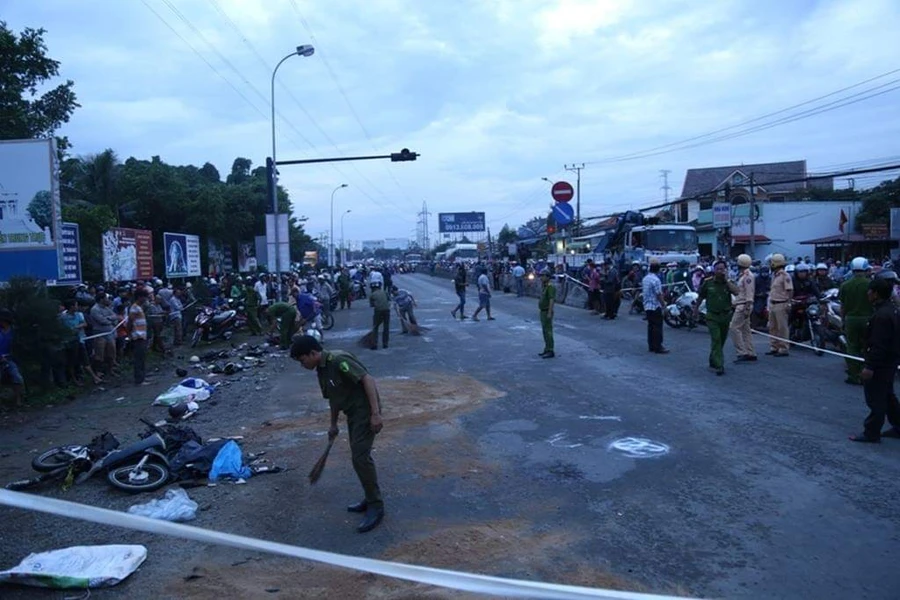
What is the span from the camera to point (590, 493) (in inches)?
236

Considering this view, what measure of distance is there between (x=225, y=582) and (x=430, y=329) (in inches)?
635

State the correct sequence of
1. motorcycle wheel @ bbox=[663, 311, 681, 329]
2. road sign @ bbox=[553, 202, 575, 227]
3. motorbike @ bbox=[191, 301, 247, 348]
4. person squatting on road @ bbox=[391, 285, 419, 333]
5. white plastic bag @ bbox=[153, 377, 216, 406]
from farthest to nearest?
road sign @ bbox=[553, 202, 575, 227]
motorbike @ bbox=[191, 301, 247, 348]
person squatting on road @ bbox=[391, 285, 419, 333]
motorcycle wheel @ bbox=[663, 311, 681, 329]
white plastic bag @ bbox=[153, 377, 216, 406]

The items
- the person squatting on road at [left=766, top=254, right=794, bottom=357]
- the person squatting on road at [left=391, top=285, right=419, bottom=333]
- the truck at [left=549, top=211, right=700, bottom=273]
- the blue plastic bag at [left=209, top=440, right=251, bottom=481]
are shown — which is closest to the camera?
the blue plastic bag at [left=209, top=440, right=251, bottom=481]

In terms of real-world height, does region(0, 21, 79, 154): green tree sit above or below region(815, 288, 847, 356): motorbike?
above

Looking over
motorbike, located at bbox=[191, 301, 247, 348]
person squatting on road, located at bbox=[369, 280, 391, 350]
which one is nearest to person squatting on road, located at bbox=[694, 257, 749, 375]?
person squatting on road, located at bbox=[369, 280, 391, 350]

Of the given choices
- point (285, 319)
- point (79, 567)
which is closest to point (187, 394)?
point (285, 319)

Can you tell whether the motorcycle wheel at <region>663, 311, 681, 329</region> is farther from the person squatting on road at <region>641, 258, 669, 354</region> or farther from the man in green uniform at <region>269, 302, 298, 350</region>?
the man in green uniform at <region>269, 302, 298, 350</region>

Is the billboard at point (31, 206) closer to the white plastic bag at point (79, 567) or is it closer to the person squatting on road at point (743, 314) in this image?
the white plastic bag at point (79, 567)

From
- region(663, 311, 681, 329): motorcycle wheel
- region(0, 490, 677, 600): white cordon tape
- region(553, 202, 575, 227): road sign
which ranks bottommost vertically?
region(663, 311, 681, 329): motorcycle wheel

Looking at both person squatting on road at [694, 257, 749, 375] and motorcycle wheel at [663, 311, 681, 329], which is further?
motorcycle wheel at [663, 311, 681, 329]

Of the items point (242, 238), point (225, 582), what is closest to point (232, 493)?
point (225, 582)

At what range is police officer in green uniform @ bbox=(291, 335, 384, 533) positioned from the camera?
5.59m

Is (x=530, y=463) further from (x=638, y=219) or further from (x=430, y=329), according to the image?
(x=638, y=219)

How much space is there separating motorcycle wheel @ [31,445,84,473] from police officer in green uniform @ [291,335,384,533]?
11.0 feet
